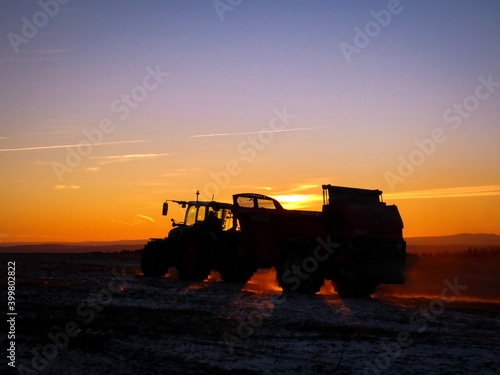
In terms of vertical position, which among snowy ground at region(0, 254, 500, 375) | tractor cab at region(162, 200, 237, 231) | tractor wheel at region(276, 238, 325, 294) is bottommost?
snowy ground at region(0, 254, 500, 375)

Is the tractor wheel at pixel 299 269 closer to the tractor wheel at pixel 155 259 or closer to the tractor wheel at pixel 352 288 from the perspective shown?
the tractor wheel at pixel 352 288

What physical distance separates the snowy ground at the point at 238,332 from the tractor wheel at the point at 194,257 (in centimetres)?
279

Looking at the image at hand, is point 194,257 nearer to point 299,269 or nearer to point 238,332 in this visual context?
point 299,269

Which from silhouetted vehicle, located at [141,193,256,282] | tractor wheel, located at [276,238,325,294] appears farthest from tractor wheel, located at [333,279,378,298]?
silhouetted vehicle, located at [141,193,256,282]

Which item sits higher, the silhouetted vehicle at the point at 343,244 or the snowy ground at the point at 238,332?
the silhouetted vehicle at the point at 343,244

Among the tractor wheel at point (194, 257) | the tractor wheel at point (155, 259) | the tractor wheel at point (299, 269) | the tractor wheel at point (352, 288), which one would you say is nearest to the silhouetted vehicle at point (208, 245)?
the tractor wheel at point (194, 257)

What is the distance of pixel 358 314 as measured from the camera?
14805 mm

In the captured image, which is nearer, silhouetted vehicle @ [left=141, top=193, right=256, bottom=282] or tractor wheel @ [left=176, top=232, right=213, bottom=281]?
silhouetted vehicle @ [left=141, top=193, right=256, bottom=282]

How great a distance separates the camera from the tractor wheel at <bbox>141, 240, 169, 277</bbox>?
23984mm

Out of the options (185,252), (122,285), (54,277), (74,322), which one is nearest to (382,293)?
(185,252)

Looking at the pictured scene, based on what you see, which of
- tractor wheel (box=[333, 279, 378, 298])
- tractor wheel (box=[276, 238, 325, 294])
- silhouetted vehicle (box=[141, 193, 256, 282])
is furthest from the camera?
silhouetted vehicle (box=[141, 193, 256, 282])

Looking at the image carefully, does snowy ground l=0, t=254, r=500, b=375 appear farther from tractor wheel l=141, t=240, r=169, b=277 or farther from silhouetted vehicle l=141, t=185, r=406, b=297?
tractor wheel l=141, t=240, r=169, b=277

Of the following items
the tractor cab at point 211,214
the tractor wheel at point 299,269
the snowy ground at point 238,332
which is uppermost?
the tractor cab at point 211,214

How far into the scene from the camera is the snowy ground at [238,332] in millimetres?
9062
